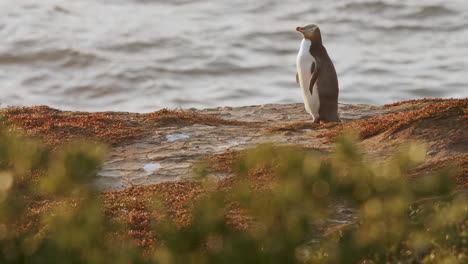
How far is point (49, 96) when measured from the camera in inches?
1158

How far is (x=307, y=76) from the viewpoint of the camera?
13.8m

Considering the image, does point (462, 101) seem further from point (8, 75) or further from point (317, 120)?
point (8, 75)

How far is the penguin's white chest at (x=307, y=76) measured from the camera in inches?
539

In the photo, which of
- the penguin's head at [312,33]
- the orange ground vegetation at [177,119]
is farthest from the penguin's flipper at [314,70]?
the orange ground vegetation at [177,119]

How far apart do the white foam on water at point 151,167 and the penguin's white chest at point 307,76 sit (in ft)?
13.6

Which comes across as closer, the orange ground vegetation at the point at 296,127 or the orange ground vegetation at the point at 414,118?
the orange ground vegetation at the point at 414,118

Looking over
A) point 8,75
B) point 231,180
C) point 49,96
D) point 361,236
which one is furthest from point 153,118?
point 8,75

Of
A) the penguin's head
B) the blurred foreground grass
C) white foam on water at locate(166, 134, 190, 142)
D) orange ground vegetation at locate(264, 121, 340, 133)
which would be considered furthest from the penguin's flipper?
the blurred foreground grass

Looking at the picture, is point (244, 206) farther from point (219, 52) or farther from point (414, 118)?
point (219, 52)

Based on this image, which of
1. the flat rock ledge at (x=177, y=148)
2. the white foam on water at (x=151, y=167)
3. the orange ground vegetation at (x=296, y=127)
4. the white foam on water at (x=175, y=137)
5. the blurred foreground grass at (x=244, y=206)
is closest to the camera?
the blurred foreground grass at (x=244, y=206)

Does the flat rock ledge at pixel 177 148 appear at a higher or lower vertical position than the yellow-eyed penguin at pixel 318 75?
lower

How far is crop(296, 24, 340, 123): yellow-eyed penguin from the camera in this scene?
13.6 metres

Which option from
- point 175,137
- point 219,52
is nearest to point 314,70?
point 175,137

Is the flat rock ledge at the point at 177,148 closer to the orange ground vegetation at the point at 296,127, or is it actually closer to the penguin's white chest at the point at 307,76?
the orange ground vegetation at the point at 296,127
